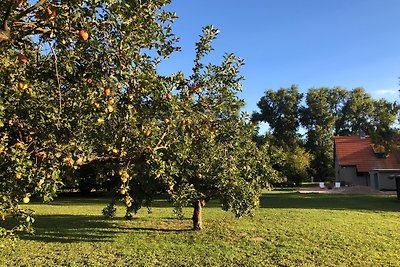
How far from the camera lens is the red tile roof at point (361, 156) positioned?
139ft

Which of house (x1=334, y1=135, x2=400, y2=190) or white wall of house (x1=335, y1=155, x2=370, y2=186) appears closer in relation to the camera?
house (x1=334, y1=135, x2=400, y2=190)

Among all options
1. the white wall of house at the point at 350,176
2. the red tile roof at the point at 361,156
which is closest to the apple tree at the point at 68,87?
the red tile roof at the point at 361,156

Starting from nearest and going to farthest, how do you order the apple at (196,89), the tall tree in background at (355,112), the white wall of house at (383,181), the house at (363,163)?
the apple at (196,89) < the white wall of house at (383,181) < the house at (363,163) < the tall tree in background at (355,112)

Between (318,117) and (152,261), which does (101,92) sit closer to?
(152,261)

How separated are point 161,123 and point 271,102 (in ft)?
228

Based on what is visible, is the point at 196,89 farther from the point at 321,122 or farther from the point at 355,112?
the point at 355,112

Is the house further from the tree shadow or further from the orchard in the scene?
the orchard

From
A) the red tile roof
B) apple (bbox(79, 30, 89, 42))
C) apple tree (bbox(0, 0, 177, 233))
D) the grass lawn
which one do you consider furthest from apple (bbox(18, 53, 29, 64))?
the red tile roof

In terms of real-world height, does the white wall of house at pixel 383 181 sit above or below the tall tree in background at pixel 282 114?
below

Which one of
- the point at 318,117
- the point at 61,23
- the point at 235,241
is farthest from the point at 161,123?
the point at 318,117

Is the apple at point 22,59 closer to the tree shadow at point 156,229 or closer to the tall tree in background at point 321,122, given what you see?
the tree shadow at point 156,229

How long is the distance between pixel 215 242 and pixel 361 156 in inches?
1512

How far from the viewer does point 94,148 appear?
5.23m

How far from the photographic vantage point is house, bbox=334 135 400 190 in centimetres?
3834
